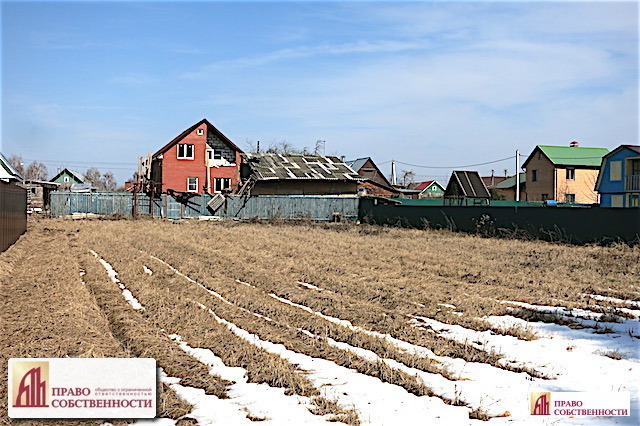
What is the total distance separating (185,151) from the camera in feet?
151

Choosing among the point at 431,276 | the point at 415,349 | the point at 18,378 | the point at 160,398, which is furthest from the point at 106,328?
the point at 431,276

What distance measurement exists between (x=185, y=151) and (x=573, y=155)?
1333 inches

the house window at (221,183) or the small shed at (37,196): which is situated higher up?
the house window at (221,183)

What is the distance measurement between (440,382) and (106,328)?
14.6 ft

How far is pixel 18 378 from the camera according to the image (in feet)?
18.4

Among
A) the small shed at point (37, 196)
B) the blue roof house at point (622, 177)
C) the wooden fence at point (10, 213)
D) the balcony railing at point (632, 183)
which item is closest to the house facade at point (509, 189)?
the blue roof house at point (622, 177)

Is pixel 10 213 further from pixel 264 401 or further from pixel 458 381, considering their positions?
pixel 458 381

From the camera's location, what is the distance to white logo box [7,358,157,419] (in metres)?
5.11

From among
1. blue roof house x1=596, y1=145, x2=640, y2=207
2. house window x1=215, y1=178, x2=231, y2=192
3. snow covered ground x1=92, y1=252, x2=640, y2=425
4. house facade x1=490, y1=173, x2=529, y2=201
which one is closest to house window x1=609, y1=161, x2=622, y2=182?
blue roof house x1=596, y1=145, x2=640, y2=207

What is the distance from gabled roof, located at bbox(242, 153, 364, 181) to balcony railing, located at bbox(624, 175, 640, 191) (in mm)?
18183

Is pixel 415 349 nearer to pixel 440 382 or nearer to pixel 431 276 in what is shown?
pixel 440 382

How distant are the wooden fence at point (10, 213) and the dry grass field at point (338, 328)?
708 mm

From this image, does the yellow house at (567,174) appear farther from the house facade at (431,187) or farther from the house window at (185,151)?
the house window at (185,151)

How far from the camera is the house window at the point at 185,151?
4597cm
